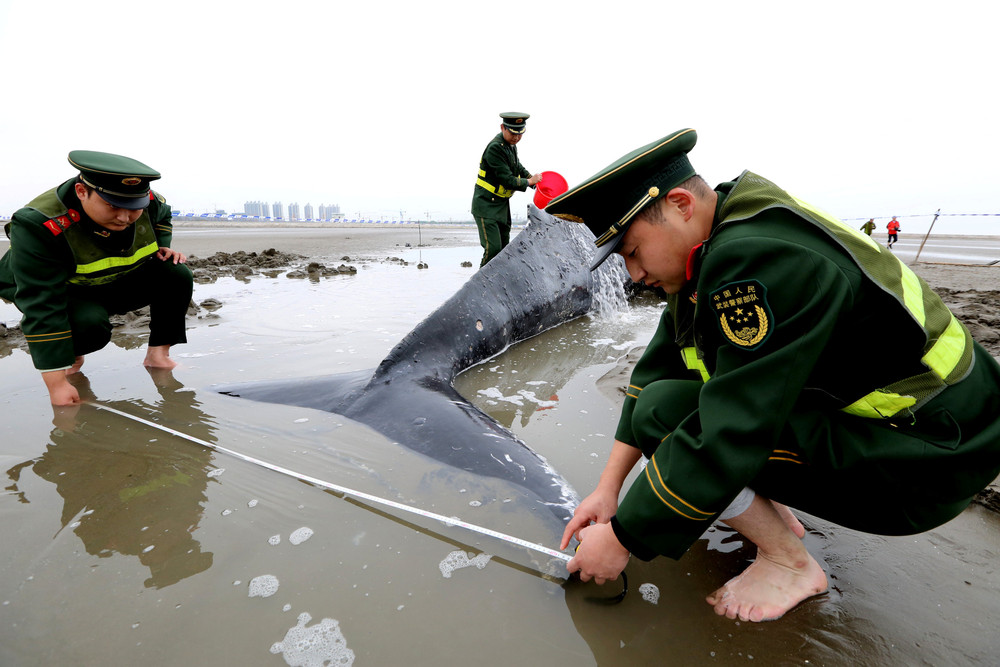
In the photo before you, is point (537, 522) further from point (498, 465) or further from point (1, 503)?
point (1, 503)

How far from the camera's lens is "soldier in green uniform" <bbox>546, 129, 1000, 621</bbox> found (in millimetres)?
1137

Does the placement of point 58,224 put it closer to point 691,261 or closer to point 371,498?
point 371,498

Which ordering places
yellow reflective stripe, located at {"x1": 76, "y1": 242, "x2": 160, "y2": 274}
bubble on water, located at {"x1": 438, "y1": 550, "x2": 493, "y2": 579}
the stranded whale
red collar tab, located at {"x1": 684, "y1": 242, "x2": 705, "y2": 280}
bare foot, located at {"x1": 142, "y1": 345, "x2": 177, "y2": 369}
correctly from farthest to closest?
1. bare foot, located at {"x1": 142, "y1": 345, "x2": 177, "y2": 369}
2. yellow reflective stripe, located at {"x1": 76, "y1": 242, "x2": 160, "y2": 274}
3. the stranded whale
4. bubble on water, located at {"x1": 438, "y1": 550, "x2": 493, "y2": 579}
5. red collar tab, located at {"x1": 684, "y1": 242, "x2": 705, "y2": 280}

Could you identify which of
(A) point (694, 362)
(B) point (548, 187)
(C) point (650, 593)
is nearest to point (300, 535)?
(C) point (650, 593)

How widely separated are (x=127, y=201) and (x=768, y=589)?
137 inches

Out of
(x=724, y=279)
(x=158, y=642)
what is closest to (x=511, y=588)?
(x=158, y=642)

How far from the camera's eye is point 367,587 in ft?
5.06

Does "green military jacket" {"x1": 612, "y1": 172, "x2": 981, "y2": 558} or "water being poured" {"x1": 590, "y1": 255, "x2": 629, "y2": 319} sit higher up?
"green military jacket" {"x1": 612, "y1": 172, "x2": 981, "y2": 558}

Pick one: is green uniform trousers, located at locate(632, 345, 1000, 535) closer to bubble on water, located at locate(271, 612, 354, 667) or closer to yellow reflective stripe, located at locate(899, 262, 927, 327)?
yellow reflective stripe, located at locate(899, 262, 927, 327)

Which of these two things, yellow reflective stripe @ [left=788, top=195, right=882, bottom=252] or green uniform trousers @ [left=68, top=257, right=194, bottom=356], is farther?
green uniform trousers @ [left=68, top=257, right=194, bottom=356]

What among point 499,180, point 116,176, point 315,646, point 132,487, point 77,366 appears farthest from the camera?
point 499,180

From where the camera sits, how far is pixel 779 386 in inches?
44.3

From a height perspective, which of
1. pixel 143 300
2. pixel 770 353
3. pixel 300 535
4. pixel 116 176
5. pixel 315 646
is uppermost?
pixel 770 353

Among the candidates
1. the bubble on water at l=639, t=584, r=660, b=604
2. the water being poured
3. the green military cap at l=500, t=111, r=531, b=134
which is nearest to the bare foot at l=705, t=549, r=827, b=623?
the bubble on water at l=639, t=584, r=660, b=604
